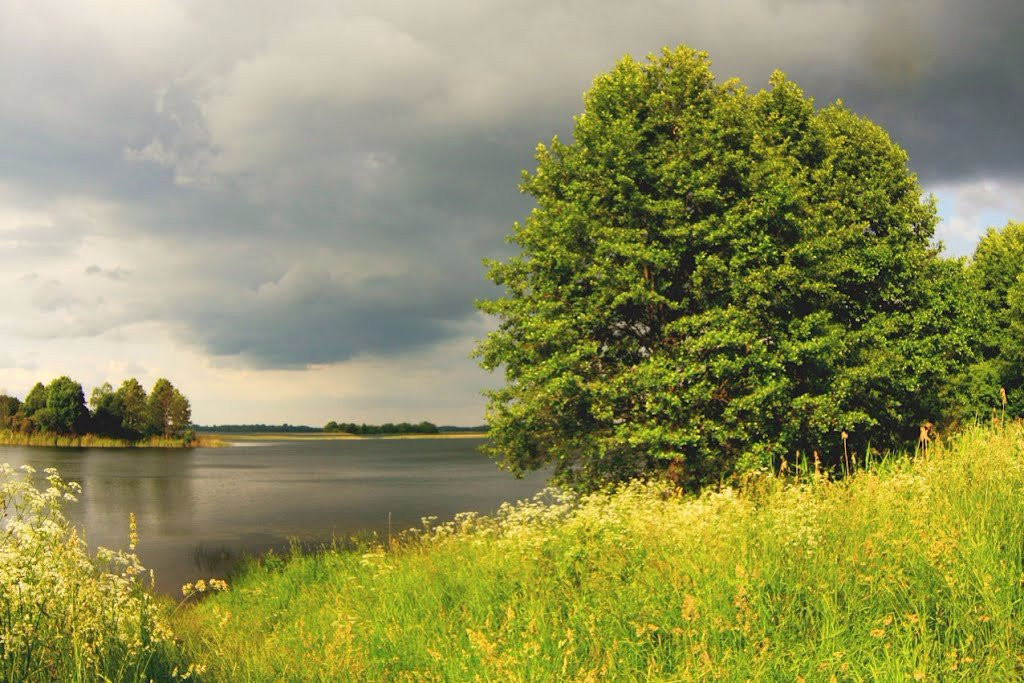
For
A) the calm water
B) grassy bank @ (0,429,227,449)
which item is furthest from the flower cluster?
grassy bank @ (0,429,227,449)

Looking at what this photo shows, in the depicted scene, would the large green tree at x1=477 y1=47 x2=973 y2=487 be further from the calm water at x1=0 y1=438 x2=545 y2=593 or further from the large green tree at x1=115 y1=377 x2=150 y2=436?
the large green tree at x1=115 y1=377 x2=150 y2=436

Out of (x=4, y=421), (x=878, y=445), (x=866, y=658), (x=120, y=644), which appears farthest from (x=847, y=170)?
(x=4, y=421)

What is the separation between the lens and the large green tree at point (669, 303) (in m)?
17.5

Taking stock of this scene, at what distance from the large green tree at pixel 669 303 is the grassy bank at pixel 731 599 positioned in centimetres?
784

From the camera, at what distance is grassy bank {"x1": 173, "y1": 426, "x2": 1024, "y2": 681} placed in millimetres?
5141

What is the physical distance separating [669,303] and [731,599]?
501 inches

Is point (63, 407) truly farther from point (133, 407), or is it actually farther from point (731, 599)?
point (731, 599)

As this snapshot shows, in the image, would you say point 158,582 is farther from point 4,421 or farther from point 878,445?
point 4,421

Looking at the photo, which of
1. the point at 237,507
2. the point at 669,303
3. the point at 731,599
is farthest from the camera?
the point at 237,507

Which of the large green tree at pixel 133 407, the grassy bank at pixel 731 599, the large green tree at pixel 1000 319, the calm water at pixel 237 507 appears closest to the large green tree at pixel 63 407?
the large green tree at pixel 133 407

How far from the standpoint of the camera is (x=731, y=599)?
588cm

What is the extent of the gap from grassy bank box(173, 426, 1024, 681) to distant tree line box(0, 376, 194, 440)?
129 meters

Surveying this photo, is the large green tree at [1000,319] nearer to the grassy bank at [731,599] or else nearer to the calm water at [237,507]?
the grassy bank at [731,599]

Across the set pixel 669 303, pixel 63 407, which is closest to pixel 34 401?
pixel 63 407
